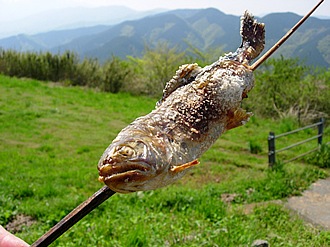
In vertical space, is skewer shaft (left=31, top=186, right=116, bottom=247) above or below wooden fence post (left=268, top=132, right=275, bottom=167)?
above

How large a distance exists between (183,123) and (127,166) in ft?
0.66

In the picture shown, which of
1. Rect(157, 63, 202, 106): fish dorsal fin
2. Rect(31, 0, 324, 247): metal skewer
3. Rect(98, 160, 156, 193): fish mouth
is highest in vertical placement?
Rect(157, 63, 202, 106): fish dorsal fin

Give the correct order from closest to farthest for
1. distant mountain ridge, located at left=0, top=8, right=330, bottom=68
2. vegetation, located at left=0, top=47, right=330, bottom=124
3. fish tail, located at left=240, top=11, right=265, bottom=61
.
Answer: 1. fish tail, located at left=240, top=11, right=265, bottom=61
2. distant mountain ridge, located at left=0, top=8, right=330, bottom=68
3. vegetation, located at left=0, top=47, right=330, bottom=124

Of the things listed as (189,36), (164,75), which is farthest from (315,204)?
(189,36)

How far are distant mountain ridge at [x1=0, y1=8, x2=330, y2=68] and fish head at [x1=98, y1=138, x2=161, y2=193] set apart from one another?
0.66 m

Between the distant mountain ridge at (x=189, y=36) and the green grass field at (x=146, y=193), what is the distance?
1882 millimetres

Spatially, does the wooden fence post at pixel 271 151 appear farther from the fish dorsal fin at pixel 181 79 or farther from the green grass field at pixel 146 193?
the fish dorsal fin at pixel 181 79

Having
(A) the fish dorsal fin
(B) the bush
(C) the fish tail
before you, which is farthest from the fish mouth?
(B) the bush

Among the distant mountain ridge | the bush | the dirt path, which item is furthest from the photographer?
the bush

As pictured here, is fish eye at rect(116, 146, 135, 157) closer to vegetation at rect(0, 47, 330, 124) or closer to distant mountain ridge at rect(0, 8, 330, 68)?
distant mountain ridge at rect(0, 8, 330, 68)

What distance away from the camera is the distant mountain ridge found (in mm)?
5750

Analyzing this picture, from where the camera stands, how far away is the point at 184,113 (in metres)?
0.84

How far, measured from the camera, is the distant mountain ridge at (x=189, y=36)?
5750 millimetres

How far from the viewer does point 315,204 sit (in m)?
4.89
